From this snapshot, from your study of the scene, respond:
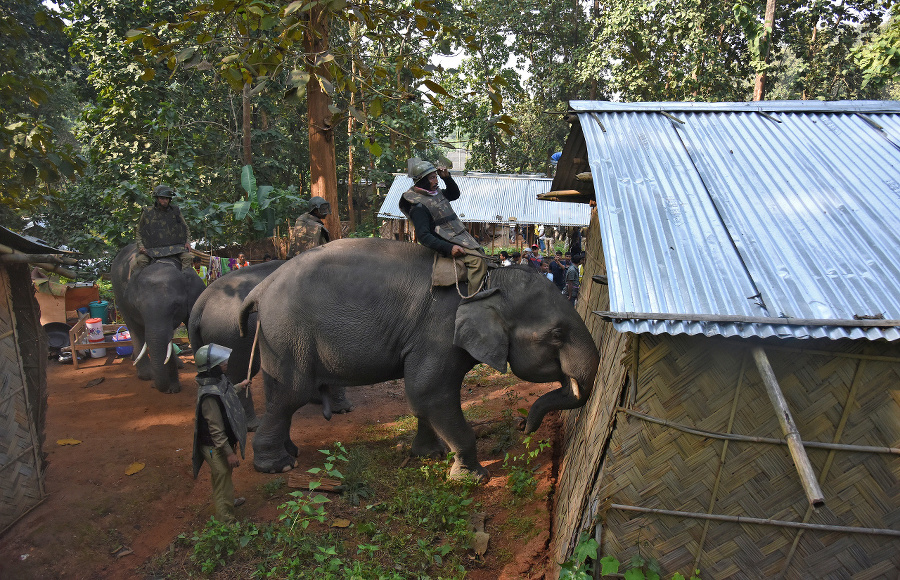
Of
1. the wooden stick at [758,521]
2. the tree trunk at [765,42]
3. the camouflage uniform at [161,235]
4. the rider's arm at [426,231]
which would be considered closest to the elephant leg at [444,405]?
the rider's arm at [426,231]

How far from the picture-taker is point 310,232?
7.90 meters

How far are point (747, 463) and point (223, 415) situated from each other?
3.89 meters

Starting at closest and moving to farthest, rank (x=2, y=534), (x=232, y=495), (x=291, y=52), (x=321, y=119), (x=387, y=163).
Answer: (x=2, y=534) < (x=232, y=495) < (x=291, y=52) < (x=321, y=119) < (x=387, y=163)

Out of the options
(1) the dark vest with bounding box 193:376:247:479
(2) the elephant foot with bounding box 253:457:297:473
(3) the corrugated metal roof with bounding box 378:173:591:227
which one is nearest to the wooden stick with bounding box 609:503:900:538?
(1) the dark vest with bounding box 193:376:247:479

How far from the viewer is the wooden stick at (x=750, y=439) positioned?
343 cm

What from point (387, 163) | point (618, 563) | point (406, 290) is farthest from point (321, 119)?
point (387, 163)

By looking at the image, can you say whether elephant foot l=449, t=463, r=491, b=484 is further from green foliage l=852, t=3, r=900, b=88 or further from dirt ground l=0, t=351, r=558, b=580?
green foliage l=852, t=3, r=900, b=88

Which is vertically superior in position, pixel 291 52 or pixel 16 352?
pixel 291 52

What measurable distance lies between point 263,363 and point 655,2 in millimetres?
15441

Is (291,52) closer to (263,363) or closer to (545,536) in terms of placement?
(263,363)

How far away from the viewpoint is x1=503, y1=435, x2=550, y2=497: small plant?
214 inches

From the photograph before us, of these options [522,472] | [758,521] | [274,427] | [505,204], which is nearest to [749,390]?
[758,521]

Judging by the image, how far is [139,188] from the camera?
11.7 m

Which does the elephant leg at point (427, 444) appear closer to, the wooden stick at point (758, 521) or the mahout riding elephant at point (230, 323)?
the mahout riding elephant at point (230, 323)
